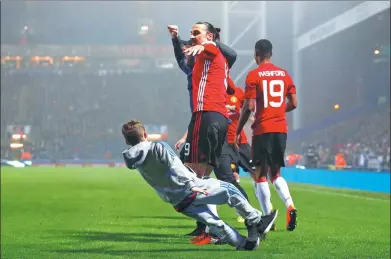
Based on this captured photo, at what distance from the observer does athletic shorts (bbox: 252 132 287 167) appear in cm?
730

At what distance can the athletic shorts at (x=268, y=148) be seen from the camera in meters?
7.30

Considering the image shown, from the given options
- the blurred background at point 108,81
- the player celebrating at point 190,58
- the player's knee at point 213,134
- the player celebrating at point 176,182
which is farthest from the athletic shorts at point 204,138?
the blurred background at point 108,81

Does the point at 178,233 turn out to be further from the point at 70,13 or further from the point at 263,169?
the point at 70,13

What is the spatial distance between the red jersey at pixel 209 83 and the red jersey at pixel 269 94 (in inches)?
30.3

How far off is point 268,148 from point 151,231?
1.82 metres

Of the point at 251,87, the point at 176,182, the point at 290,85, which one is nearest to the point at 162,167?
the point at 176,182

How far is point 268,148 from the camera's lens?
731 cm

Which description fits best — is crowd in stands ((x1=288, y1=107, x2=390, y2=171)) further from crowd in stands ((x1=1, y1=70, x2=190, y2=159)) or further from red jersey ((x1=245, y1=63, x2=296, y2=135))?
red jersey ((x1=245, y1=63, x2=296, y2=135))

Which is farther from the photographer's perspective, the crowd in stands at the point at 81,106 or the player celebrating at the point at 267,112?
the crowd in stands at the point at 81,106

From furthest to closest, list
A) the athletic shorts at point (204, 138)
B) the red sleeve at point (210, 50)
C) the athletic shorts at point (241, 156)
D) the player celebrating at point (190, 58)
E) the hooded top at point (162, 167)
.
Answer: the athletic shorts at point (241, 156), the player celebrating at point (190, 58), the athletic shorts at point (204, 138), the red sleeve at point (210, 50), the hooded top at point (162, 167)

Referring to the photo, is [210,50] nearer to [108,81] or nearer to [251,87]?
[251,87]

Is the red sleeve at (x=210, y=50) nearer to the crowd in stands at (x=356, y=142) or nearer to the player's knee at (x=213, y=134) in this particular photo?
the player's knee at (x=213, y=134)

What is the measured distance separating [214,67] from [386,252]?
2167 mm

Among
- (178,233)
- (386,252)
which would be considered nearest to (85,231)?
(178,233)
